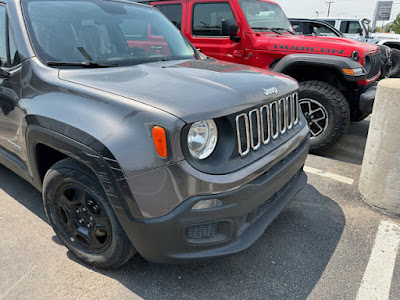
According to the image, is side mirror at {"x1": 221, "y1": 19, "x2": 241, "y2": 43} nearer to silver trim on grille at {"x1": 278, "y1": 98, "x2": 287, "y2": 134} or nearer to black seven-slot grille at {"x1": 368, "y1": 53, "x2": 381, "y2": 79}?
black seven-slot grille at {"x1": 368, "y1": 53, "x2": 381, "y2": 79}

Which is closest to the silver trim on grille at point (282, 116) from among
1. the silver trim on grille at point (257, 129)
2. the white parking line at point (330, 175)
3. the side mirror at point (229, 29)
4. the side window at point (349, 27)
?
the silver trim on grille at point (257, 129)

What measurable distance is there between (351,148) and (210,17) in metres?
2.82

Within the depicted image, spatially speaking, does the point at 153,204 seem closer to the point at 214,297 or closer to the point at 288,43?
the point at 214,297

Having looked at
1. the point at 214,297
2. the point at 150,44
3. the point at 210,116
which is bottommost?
the point at 214,297

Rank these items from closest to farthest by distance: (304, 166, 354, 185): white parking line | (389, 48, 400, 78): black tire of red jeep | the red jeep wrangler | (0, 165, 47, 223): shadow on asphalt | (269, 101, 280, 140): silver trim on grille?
(269, 101, 280, 140): silver trim on grille < (0, 165, 47, 223): shadow on asphalt < (304, 166, 354, 185): white parking line < the red jeep wrangler < (389, 48, 400, 78): black tire of red jeep

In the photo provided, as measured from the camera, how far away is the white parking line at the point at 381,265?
2.10 m

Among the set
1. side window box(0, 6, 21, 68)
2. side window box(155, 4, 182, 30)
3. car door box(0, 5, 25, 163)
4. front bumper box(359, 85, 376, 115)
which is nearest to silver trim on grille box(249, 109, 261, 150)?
car door box(0, 5, 25, 163)

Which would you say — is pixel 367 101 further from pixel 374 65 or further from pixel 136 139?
pixel 136 139

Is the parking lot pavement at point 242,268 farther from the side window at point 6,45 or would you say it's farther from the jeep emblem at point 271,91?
the side window at point 6,45

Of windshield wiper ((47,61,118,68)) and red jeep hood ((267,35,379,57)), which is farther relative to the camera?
red jeep hood ((267,35,379,57))

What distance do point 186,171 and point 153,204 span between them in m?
0.25

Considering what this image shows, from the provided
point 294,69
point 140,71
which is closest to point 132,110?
point 140,71

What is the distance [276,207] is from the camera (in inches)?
91.0

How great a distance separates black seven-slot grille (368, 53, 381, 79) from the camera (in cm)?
430
